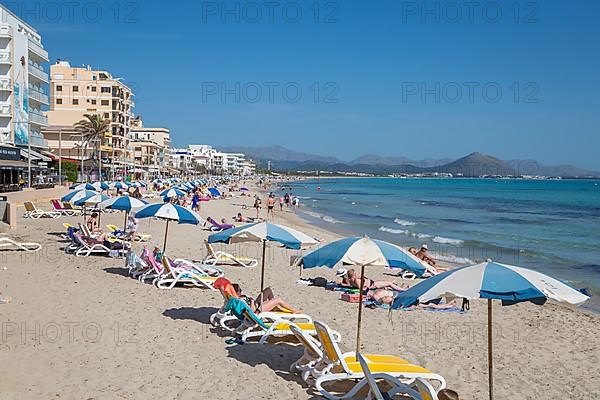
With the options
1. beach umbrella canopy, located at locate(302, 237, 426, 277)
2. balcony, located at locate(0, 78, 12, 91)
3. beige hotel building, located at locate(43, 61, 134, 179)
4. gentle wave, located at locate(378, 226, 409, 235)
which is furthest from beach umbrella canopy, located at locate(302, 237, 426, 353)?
beige hotel building, located at locate(43, 61, 134, 179)

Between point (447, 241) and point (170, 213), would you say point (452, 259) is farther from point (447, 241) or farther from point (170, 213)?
point (170, 213)

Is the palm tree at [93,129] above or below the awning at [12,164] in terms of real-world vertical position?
above

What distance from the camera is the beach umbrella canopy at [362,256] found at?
6.43 metres

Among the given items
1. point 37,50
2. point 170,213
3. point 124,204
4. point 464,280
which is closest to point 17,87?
point 37,50

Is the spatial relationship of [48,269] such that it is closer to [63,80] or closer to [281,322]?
[281,322]

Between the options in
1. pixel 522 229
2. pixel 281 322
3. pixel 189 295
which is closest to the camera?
pixel 281 322

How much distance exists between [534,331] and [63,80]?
75878mm

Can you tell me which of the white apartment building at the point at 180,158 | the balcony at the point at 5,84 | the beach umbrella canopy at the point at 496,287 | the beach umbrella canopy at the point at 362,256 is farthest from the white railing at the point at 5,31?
the white apartment building at the point at 180,158

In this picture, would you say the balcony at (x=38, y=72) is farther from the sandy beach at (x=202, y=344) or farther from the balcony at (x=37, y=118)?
the sandy beach at (x=202, y=344)

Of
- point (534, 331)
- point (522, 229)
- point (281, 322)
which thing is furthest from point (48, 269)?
point (522, 229)

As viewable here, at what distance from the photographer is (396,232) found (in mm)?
30266

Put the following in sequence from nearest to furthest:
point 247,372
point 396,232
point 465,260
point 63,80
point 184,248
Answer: point 247,372, point 184,248, point 465,260, point 396,232, point 63,80

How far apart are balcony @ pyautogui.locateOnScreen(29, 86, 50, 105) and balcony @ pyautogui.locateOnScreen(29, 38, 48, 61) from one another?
2764mm

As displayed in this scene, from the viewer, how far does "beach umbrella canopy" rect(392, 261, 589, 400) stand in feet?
15.1
